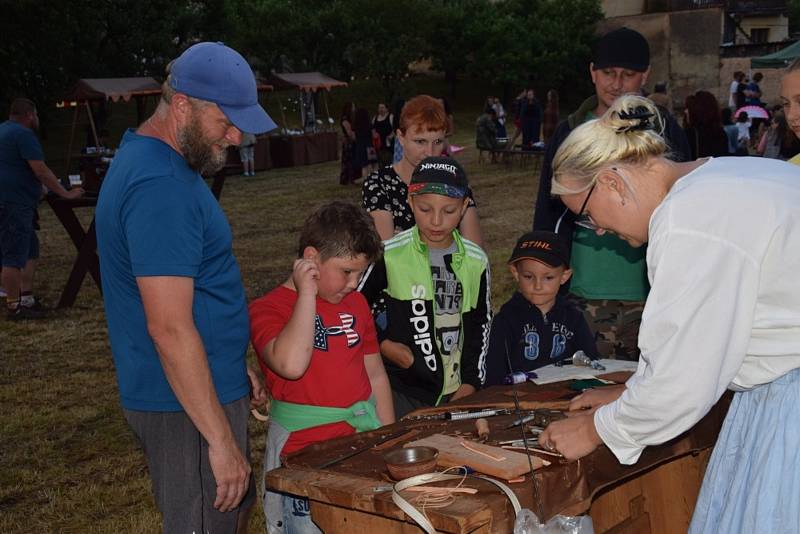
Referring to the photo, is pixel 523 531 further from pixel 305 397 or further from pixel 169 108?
pixel 169 108

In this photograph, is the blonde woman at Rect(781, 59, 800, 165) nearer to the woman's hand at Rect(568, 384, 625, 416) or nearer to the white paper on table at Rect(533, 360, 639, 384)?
the white paper on table at Rect(533, 360, 639, 384)

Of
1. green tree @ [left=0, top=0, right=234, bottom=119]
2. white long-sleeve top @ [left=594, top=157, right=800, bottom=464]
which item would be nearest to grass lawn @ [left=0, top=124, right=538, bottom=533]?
white long-sleeve top @ [left=594, top=157, right=800, bottom=464]

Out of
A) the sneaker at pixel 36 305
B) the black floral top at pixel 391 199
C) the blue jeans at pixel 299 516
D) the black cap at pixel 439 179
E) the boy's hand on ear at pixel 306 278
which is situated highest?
the black cap at pixel 439 179

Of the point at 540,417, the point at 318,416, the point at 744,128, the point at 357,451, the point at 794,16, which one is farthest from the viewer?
the point at 794,16

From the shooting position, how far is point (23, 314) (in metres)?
8.55

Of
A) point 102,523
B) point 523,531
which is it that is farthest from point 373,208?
point 523,531

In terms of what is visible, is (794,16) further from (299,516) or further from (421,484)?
(421,484)

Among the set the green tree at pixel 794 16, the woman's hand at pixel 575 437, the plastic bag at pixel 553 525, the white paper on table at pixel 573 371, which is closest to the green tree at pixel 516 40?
the green tree at pixel 794 16

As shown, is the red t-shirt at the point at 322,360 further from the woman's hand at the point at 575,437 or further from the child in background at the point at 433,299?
the woman's hand at the point at 575,437

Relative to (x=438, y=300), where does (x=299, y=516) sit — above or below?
below

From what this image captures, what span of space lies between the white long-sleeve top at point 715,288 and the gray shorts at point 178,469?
126cm

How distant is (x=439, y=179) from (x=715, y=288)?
1.87 metres

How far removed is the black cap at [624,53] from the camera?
4.11 m

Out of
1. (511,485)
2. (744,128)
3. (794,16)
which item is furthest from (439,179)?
(794,16)
